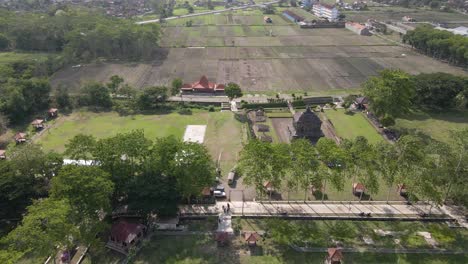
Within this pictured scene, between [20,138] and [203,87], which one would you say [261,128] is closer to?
[203,87]

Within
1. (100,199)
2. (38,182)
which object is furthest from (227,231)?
(38,182)

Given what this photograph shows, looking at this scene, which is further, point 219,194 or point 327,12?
point 327,12

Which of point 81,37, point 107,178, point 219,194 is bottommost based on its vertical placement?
point 219,194

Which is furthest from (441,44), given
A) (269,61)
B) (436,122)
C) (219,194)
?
(219,194)

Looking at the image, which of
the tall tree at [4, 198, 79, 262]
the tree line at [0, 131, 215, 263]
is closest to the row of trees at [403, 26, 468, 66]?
the tree line at [0, 131, 215, 263]

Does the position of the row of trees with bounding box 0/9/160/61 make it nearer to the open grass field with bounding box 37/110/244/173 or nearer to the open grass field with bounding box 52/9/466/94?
the open grass field with bounding box 52/9/466/94

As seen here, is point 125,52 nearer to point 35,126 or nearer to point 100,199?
point 35,126
